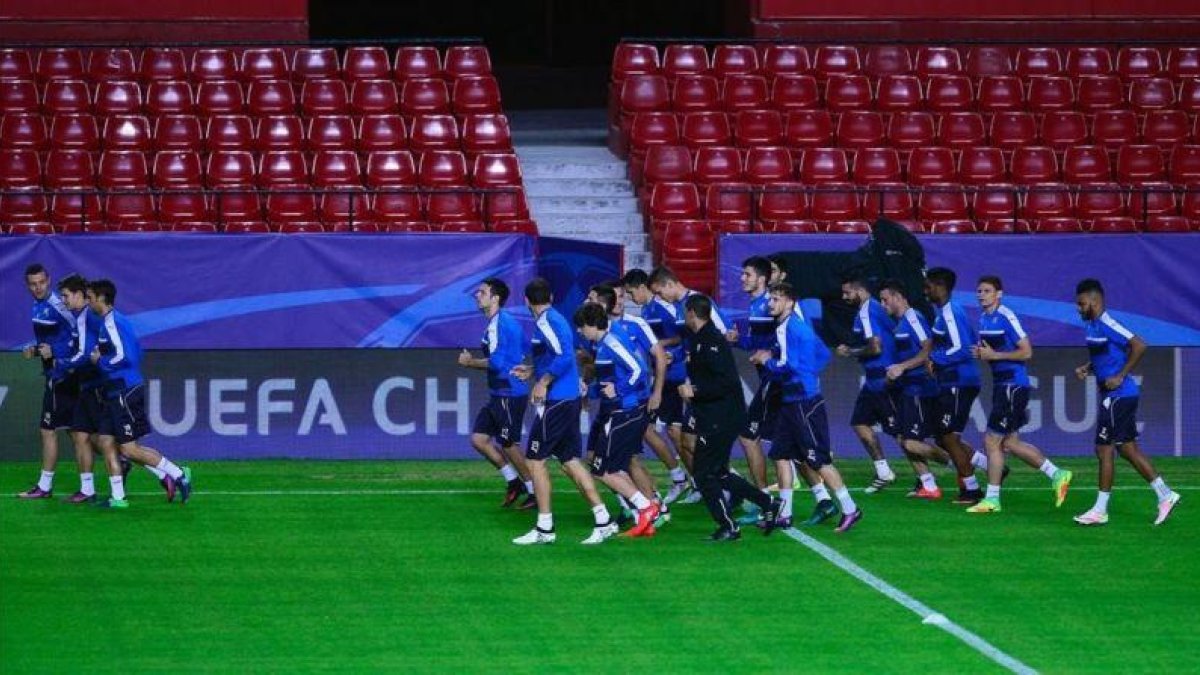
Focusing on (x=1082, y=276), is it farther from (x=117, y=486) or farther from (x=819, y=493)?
(x=117, y=486)

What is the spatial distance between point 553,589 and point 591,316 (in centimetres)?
260

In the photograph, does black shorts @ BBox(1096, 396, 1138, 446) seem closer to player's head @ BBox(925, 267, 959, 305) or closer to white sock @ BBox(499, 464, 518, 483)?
player's head @ BBox(925, 267, 959, 305)

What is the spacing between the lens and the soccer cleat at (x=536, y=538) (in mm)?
15648

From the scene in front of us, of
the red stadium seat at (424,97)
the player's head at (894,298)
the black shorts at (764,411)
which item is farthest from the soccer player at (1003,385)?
the red stadium seat at (424,97)

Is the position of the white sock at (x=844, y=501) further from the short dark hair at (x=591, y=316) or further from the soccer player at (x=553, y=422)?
the short dark hair at (x=591, y=316)

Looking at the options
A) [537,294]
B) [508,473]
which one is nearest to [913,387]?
[508,473]

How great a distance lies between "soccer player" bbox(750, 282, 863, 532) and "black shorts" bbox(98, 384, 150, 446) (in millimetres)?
5512

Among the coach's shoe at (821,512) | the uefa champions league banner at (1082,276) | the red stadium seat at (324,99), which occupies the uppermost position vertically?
the red stadium seat at (324,99)

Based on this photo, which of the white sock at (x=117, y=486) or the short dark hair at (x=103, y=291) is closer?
the short dark hair at (x=103, y=291)

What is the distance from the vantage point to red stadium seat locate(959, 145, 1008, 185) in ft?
82.6

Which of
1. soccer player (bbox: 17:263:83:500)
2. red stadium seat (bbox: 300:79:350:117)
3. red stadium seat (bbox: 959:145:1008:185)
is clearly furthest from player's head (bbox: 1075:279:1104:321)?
red stadium seat (bbox: 300:79:350:117)

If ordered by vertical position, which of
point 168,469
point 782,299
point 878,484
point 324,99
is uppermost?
point 324,99

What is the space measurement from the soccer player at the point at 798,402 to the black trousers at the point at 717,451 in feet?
1.90

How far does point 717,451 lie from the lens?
15625mm
